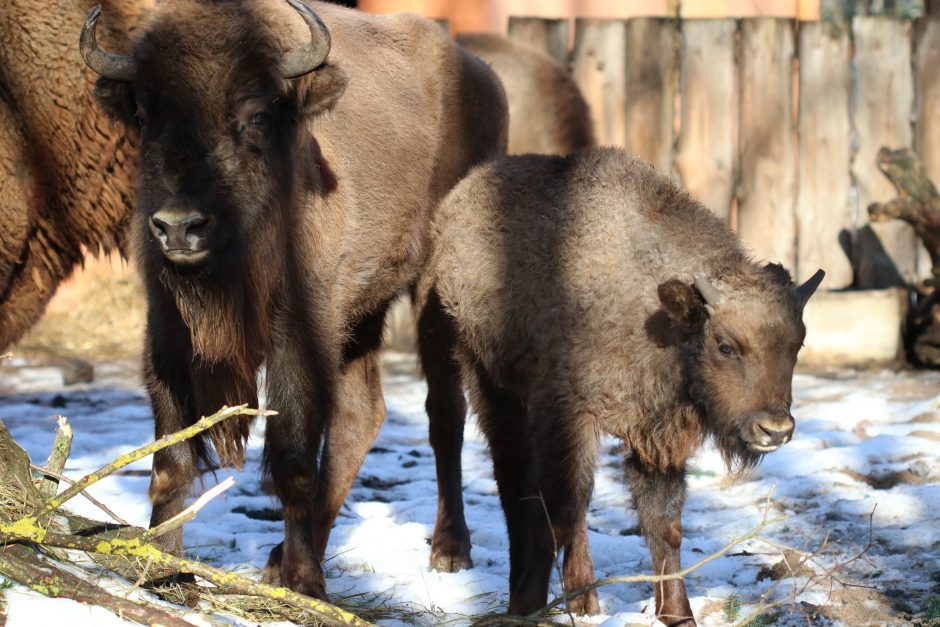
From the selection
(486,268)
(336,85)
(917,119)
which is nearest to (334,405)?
(486,268)

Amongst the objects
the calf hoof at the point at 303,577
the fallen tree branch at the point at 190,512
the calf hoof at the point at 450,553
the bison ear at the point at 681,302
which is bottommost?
the calf hoof at the point at 450,553

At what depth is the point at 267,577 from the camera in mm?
4945

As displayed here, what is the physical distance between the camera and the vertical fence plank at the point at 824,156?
924cm

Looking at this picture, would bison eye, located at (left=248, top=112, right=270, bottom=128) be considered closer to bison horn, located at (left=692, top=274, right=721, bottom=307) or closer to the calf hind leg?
the calf hind leg

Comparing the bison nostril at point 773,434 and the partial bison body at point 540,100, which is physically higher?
the partial bison body at point 540,100

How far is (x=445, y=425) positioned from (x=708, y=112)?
462cm

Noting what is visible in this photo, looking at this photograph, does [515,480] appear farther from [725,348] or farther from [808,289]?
[808,289]

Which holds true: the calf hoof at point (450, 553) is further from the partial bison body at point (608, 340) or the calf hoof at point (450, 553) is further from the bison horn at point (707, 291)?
the bison horn at point (707, 291)

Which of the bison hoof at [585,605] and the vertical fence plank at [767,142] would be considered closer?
the bison hoof at [585,605]

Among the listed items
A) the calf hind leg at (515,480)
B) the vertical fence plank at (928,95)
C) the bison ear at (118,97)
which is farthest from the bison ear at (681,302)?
the vertical fence plank at (928,95)

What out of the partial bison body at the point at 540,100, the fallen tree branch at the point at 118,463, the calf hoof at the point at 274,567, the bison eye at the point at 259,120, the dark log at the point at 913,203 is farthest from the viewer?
the partial bison body at the point at 540,100

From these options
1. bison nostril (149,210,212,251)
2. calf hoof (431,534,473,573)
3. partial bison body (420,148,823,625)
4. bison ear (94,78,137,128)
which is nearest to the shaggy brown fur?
bison ear (94,78,137,128)

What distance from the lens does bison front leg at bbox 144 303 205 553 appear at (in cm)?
450

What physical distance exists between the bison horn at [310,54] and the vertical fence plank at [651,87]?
17.0ft
